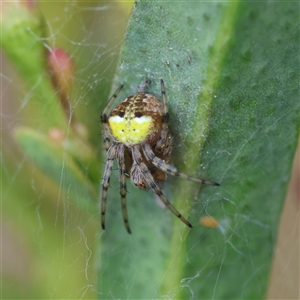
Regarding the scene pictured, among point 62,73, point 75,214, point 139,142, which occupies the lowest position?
point 75,214

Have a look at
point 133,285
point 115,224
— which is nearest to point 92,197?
point 115,224

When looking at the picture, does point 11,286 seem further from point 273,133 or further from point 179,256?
point 273,133

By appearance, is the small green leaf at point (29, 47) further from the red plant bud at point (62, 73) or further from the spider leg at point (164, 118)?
the spider leg at point (164, 118)

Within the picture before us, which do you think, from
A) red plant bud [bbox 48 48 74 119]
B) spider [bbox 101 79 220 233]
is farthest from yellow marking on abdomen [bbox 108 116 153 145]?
red plant bud [bbox 48 48 74 119]

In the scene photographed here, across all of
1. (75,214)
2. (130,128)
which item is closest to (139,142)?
(130,128)

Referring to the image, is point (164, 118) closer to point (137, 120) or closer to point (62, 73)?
point (137, 120)

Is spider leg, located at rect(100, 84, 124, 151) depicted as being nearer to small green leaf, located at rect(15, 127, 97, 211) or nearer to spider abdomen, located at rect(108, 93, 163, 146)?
spider abdomen, located at rect(108, 93, 163, 146)

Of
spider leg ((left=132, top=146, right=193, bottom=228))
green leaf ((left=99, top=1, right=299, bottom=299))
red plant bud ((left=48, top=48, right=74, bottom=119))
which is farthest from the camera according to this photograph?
red plant bud ((left=48, top=48, right=74, bottom=119))
